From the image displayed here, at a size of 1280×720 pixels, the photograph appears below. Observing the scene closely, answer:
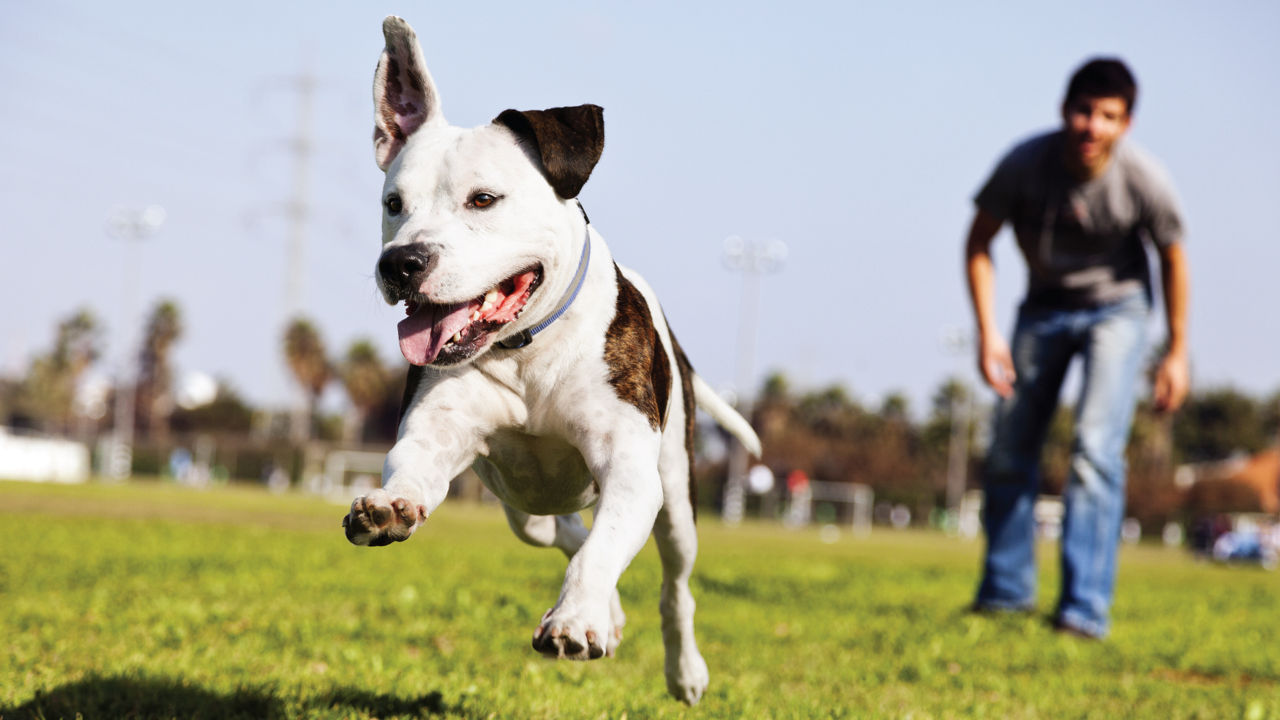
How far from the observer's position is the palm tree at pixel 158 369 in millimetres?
93938

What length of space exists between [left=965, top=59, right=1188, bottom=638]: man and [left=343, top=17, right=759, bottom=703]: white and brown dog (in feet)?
14.2

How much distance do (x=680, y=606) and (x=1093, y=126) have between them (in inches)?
169

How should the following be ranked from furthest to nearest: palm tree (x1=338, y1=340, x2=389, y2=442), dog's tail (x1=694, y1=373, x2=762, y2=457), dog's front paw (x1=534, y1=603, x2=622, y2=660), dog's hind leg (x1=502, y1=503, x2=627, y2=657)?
palm tree (x1=338, y1=340, x2=389, y2=442) → dog's tail (x1=694, y1=373, x2=762, y2=457) → dog's hind leg (x1=502, y1=503, x2=627, y2=657) → dog's front paw (x1=534, y1=603, x2=622, y2=660)

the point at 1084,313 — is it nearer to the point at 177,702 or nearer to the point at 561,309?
the point at 561,309

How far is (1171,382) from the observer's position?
23.6 feet

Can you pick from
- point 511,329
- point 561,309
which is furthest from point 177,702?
point 561,309

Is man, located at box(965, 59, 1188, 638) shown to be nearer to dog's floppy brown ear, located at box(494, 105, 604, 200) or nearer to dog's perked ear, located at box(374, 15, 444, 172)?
dog's floppy brown ear, located at box(494, 105, 604, 200)

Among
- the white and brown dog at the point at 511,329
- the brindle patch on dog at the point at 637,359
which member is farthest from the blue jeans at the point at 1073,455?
the white and brown dog at the point at 511,329

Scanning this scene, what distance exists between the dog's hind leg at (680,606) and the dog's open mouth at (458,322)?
101 centimetres

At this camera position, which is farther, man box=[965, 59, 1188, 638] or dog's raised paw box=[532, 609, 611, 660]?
man box=[965, 59, 1188, 638]

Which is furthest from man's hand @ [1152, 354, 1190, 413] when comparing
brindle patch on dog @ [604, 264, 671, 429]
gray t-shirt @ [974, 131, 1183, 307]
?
brindle patch on dog @ [604, 264, 671, 429]

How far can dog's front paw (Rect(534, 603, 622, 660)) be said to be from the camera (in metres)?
2.61

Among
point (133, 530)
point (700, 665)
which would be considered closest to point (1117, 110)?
point (700, 665)

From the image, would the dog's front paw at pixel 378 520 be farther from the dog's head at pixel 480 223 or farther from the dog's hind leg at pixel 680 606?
the dog's hind leg at pixel 680 606
